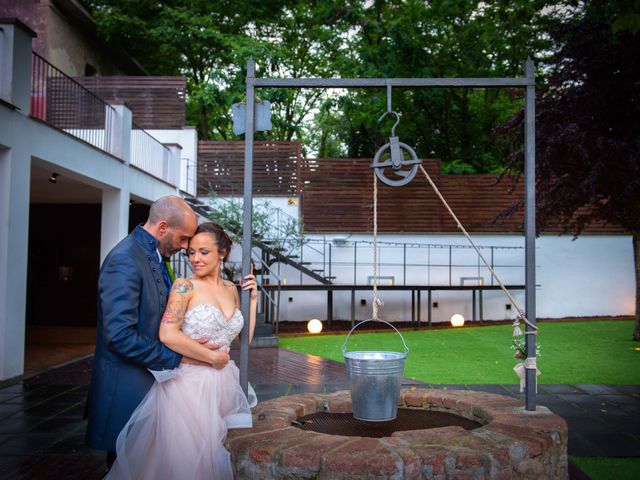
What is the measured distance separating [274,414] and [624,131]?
26.9 feet

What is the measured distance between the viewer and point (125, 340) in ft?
8.13

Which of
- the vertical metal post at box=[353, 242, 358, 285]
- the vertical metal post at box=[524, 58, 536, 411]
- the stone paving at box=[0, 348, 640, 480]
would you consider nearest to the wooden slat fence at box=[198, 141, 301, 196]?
the vertical metal post at box=[353, 242, 358, 285]

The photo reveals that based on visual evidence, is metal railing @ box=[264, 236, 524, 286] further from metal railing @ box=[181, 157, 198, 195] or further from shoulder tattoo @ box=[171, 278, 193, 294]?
shoulder tattoo @ box=[171, 278, 193, 294]

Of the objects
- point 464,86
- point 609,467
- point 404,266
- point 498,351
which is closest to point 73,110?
point 404,266

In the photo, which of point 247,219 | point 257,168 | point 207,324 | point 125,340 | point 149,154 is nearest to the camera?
point 125,340

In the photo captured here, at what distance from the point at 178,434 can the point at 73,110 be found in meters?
11.9

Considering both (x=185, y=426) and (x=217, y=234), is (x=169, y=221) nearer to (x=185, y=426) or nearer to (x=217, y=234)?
(x=217, y=234)

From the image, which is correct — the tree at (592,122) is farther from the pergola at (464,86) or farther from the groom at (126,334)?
the groom at (126,334)

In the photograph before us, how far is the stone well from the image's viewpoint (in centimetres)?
285

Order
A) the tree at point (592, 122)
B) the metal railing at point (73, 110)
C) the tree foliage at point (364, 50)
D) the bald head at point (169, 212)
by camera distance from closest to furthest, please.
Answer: the bald head at point (169, 212) < the tree at point (592, 122) < the metal railing at point (73, 110) < the tree foliage at point (364, 50)

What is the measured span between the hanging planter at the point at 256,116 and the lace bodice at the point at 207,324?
1299mm

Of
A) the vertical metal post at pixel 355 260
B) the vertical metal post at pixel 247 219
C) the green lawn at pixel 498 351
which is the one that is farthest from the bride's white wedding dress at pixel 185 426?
the vertical metal post at pixel 355 260

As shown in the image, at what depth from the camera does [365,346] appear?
404 inches

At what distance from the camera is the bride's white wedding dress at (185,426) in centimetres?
264
